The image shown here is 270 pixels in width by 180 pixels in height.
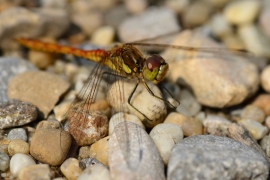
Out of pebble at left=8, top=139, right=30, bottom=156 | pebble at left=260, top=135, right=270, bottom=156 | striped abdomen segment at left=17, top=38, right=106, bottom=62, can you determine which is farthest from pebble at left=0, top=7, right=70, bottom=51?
pebble at left=260, top=135, right=270, bottom=156

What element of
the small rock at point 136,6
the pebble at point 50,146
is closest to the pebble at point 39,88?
the pebble at point 50,146

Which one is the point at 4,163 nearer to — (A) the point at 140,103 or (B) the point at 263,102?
(A) the point at 140,103

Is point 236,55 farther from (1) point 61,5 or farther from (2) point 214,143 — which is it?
(1) point 61,5

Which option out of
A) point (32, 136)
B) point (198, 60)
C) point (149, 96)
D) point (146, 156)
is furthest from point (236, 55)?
point (32, 136)

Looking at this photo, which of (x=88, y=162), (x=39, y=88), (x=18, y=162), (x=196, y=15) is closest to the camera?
(x=18, y=162)

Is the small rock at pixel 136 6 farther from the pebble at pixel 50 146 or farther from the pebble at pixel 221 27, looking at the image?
the pebble at pixel 50 146

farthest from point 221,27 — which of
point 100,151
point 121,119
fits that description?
point 100,151
